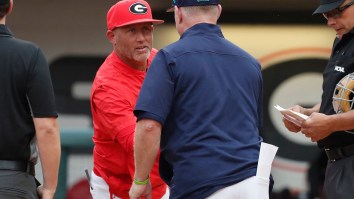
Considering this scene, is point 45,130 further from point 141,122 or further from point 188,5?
point 188,5

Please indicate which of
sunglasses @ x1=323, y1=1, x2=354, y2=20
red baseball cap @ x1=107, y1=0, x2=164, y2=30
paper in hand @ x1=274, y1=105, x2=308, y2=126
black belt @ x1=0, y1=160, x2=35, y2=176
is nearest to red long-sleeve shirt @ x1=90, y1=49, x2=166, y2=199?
red baseball cap @ x1=107, y1=0, x2=164, y2=30

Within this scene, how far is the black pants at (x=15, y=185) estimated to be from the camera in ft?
13.6

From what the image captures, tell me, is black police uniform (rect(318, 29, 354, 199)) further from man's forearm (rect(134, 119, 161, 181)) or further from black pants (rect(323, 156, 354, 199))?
man's forearm (rect(134, 119, 161, 181))

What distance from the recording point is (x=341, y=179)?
4.42 m

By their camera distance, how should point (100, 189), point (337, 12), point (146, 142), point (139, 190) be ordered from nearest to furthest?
point (146, 142) → point (139, 190) → point (337, 12) → point (100, 189)

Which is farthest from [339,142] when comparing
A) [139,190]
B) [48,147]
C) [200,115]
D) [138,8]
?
[48,147]

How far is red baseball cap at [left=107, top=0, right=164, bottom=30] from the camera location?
4.89 meters

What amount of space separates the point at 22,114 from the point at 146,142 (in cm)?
78

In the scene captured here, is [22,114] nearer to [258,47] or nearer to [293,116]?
[293,116]

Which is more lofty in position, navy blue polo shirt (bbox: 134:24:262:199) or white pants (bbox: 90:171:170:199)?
navy blue polo shirt (bbox: 134:24:262:199)

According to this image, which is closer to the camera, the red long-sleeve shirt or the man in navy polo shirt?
the man in navy polo shirt

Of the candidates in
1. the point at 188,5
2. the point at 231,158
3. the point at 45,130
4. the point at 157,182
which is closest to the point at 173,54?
the point at 188,5

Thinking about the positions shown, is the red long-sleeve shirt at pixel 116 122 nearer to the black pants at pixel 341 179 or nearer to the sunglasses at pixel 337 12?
the black pants at pixel 341 179

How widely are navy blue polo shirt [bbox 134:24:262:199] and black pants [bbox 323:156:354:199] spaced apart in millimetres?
678
